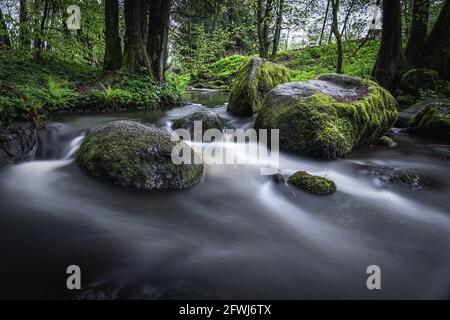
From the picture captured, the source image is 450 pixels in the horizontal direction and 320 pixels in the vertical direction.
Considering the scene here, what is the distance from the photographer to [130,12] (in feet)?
30.9

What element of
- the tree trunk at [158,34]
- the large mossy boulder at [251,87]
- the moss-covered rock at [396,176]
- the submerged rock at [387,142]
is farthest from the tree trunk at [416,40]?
the tree trunk at [158,34]

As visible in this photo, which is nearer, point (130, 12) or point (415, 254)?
point (415, 254)

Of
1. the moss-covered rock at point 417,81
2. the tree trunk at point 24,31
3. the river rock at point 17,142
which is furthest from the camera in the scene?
the moss-covered rock at point 417,81

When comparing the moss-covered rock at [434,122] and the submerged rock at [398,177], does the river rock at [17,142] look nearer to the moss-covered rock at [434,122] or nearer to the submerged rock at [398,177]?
the submerged rock at [398,177]

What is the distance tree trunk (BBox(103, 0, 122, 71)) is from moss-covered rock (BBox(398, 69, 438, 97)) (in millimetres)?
9669

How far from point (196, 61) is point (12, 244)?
551 inches

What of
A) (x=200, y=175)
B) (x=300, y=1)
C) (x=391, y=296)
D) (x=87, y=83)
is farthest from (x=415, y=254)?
(x=300, y=1)

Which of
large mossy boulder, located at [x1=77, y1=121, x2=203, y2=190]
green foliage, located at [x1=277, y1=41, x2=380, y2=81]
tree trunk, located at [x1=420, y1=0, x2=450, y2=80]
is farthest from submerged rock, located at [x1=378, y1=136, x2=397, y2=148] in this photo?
green foliage, located at [x1=277, y1=41, x2=380, y2=81]

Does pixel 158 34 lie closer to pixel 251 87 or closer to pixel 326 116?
pixel 251 87

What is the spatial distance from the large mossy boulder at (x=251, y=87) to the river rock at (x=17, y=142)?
17.2ft

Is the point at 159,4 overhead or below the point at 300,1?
below

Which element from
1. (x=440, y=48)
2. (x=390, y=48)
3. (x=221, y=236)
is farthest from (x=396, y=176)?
(x=440, y=48)

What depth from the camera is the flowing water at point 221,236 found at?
8.30 feet
